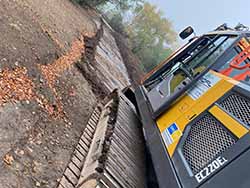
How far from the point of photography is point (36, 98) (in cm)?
521

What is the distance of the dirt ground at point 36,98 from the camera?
3939 mm

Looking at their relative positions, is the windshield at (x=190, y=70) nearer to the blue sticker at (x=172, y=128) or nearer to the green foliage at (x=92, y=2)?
the blue sticker at (x=172, y=128)

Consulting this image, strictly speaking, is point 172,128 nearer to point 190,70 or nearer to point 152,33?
point 190,70

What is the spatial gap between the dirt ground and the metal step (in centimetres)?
14

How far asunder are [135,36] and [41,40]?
1845 cm

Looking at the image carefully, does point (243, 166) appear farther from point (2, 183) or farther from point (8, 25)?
point (8, 25)

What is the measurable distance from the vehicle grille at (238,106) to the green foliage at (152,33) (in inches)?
810

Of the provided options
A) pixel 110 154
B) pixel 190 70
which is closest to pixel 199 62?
pixel 190 70

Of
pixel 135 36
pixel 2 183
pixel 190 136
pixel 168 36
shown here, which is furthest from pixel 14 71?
pixel 168 36

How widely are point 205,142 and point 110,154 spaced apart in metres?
1.21

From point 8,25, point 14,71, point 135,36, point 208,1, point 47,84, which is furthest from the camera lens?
point 208,1

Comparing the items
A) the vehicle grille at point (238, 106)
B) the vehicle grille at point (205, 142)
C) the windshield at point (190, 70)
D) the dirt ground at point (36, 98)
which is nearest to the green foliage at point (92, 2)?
the dirt ground at point (36, 98)

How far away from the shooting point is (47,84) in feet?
19.0

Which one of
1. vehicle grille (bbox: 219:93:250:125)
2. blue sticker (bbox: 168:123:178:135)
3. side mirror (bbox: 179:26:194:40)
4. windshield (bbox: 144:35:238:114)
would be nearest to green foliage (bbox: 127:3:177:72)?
side mirror (bbox: 179:26:194:40)
